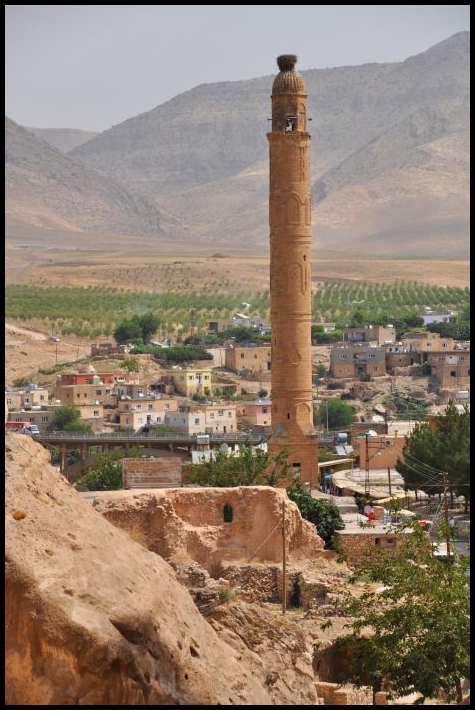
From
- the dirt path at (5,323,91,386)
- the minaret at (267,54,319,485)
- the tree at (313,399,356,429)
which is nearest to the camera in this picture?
the minaret at (267,54,319,485)

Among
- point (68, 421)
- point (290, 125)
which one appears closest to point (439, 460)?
point (290, 125)

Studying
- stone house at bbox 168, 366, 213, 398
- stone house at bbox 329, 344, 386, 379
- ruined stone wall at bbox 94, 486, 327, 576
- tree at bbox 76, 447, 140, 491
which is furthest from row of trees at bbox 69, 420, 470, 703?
stone house at bbox 329, 344, 386, 379

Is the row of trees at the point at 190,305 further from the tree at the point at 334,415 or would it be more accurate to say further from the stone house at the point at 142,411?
the stone house at the point at 142,411

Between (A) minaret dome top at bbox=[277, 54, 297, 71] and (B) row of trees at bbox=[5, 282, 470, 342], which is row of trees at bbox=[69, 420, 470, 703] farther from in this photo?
(B) row of trees at bbox=[5, 282, 470, 342]

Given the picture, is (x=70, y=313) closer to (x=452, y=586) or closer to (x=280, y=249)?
(x=280, y=249)

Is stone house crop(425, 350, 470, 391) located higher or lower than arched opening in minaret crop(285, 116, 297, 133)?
lower

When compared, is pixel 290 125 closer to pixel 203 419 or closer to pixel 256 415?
pixel 203 419
